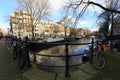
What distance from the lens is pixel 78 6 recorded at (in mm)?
11234

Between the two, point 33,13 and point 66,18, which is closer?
point 66,18

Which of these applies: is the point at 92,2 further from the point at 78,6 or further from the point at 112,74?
the point at 112,74

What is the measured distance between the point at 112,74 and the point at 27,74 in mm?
2495

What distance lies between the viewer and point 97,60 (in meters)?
4.99

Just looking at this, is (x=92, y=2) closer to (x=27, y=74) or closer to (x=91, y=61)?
(x=91, y=61)

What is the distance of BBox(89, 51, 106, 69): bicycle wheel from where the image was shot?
4721 mm

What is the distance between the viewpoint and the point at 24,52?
501cm

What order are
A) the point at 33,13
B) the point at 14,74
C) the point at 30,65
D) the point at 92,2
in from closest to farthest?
the point at 14,74 < the point at 30,65 < the point at 92,2 < the point at 33,13

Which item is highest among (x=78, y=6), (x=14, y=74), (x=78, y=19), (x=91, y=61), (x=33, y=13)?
(x=33, y=13)

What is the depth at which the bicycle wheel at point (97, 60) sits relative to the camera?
186 inches

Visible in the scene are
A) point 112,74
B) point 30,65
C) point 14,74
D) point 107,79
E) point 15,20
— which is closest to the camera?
point 107,79

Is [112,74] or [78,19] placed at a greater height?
[78,19]

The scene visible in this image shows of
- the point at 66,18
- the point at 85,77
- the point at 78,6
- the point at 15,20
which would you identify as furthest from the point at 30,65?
the point at 15,20

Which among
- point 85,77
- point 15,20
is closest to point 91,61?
point 85,77
